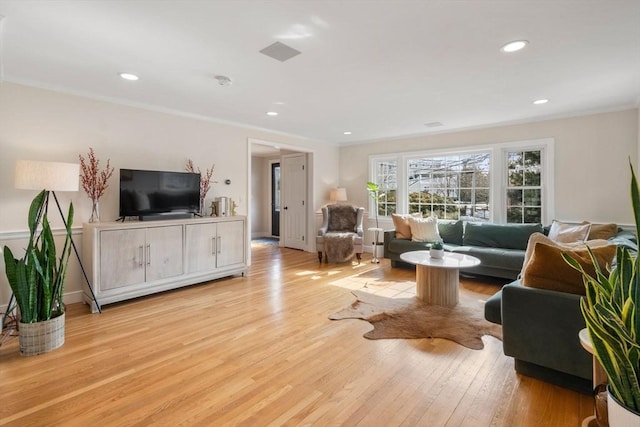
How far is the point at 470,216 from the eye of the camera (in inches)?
217

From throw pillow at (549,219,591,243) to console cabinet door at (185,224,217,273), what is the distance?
4361mm

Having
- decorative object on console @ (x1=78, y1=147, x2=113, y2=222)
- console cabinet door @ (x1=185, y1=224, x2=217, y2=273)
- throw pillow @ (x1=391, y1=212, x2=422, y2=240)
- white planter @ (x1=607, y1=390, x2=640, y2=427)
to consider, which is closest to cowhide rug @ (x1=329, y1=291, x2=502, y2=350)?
white planter @ (x1=607, y1=390, x2=640, y2=427)

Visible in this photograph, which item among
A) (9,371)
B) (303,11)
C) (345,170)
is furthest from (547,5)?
(345,170)

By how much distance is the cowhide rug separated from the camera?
2.73 meters

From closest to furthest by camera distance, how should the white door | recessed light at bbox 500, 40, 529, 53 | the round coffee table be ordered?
recessed light at bbox 500, 40, 529, 53, the round coffee table, the white door

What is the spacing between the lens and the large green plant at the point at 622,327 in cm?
125

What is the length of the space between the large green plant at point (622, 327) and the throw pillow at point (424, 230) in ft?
11.9

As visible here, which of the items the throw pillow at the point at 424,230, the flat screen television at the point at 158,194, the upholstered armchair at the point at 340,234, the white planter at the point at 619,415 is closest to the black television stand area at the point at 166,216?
the flat screen television at the point at 158,194

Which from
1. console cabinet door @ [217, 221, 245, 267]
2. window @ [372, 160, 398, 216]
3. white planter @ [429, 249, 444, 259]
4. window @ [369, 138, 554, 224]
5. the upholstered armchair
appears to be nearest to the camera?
white planter @ [429, 249, 444, 259]

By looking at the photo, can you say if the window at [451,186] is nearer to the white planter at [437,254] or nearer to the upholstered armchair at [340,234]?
the upholstered armchair at [340,234]

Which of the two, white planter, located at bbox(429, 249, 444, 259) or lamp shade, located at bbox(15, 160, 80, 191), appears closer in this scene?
lamp shade, located at bbox(15, 160, 80, 191)

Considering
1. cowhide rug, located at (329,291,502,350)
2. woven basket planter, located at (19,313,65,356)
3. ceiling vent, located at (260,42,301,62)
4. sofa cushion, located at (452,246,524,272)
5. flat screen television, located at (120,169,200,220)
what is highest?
ceiling vent, located at (260,42,301,62)

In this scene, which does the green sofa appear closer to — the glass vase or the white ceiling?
the white ceiling

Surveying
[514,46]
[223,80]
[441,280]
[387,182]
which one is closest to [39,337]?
[223,80]
